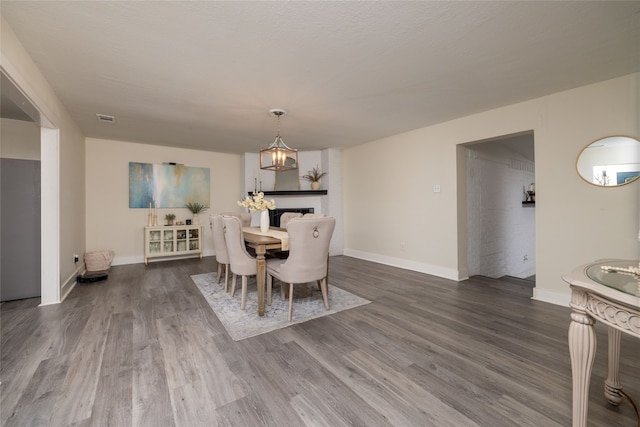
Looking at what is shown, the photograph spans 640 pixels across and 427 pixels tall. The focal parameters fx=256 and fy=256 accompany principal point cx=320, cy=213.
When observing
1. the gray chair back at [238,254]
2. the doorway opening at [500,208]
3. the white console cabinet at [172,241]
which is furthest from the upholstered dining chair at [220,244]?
the doorway opening at [500,208]

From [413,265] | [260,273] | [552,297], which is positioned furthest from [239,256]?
[552,297]

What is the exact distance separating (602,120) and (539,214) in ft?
A: 3.49

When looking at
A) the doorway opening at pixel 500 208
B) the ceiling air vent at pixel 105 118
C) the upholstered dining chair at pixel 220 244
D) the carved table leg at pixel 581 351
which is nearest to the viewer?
the carved table leg at pixel 581 351

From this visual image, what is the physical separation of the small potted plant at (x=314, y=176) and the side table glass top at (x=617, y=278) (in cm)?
463

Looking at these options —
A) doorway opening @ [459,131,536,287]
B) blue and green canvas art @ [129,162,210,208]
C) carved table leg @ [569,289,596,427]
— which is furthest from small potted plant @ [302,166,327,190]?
carved table leg @ [569,289,596,427]

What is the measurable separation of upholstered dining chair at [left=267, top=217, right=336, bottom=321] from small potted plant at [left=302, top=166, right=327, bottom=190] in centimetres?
315

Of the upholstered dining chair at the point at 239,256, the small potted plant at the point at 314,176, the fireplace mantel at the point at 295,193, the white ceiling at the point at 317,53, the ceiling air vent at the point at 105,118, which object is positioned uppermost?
the ceiling air vent at the point at 105,118

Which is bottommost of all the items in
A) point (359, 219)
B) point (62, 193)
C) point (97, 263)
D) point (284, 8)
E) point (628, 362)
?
point (628, 362)

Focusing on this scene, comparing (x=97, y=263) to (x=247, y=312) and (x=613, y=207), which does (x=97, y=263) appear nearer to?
(x=247, y=312)

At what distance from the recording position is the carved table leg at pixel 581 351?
985 mm

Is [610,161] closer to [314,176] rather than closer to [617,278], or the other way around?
[617,278]

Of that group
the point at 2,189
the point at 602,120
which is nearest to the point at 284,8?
the point at 602,120

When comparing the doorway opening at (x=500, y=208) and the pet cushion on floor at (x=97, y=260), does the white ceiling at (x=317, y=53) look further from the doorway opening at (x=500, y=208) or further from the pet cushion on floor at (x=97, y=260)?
the pet cushion on floor at (x=97, y=260)

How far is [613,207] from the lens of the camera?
250 centimetres
